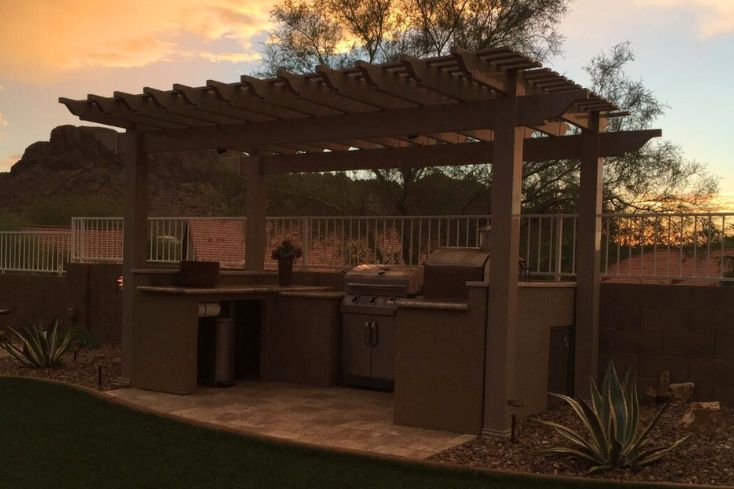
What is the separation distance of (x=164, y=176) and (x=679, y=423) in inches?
1887

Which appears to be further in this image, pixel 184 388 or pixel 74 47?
pixel 74 47

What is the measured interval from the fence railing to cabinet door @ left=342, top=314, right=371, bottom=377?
722 centimetres

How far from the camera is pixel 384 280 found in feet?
30.3

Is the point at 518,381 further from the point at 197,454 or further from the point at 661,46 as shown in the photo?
the point at 661,46

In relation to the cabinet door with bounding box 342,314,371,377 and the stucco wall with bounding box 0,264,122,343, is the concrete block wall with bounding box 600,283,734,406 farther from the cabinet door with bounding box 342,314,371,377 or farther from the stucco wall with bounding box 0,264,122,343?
the stucco wall with bounding box 0,264,122,343

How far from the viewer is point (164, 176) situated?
5181cm

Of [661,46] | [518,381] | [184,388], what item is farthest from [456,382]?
[661,46]

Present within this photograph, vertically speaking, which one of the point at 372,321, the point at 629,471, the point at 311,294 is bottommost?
the point at 629,471

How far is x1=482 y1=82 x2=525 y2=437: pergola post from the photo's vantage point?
6.98 m

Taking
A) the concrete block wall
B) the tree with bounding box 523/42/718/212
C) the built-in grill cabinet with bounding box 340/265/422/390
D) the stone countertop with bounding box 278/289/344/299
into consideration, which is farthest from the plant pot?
the tree with bounding box 523/42/718/212

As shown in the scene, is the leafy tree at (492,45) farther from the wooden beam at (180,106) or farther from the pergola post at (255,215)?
the wooden beam at (180,106)

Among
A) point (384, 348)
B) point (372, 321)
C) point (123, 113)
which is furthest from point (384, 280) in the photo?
point (123, 113)

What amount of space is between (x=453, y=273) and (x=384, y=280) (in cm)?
133

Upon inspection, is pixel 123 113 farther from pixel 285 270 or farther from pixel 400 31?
pixel 400 31
